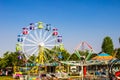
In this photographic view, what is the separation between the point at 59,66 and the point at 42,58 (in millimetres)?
5633

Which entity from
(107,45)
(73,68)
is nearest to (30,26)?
(73,68)

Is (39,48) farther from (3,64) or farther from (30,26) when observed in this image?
(3,64)

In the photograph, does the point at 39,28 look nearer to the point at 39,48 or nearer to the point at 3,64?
the point at 39,48

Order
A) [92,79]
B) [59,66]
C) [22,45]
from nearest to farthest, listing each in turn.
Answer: [92,79] < [22,45] < [59,66]

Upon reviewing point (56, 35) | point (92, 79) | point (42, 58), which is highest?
point (56, 35)

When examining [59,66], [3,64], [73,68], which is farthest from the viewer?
[73,68]

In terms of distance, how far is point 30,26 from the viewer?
60469 millimetres

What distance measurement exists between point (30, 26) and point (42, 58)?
24.0ft

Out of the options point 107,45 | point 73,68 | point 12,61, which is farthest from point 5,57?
point 107,45

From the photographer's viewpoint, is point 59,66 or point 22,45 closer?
point 22,45

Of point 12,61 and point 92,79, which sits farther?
point 12,61

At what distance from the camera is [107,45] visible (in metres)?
112

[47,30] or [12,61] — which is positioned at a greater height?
[47,30]

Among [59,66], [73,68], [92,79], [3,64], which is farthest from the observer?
[73,68]
